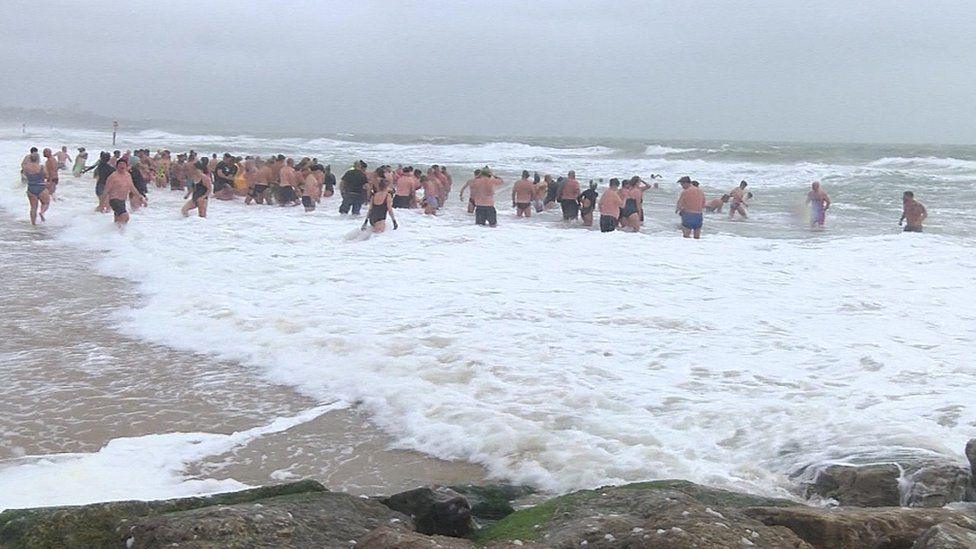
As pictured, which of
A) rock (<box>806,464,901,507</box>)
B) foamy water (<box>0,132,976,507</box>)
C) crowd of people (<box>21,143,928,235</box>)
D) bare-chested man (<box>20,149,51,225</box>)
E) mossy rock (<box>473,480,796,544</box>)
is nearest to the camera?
mossy rock (<box>473,480,796,544</box>)

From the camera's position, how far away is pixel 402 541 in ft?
9.20

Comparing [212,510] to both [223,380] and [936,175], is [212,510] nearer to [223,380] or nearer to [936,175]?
[223,380]

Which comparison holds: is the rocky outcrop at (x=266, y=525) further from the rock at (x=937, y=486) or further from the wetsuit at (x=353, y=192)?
the wetsuit at (x=353, y=192)

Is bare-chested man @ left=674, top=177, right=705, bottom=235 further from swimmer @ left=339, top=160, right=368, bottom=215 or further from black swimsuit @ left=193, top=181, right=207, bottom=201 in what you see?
black swimsuit @ left=193, top=181, right=207, bottom=201

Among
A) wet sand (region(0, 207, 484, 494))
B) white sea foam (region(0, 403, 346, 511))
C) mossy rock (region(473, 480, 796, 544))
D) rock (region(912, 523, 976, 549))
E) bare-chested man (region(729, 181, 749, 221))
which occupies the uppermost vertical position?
bare-chested man (region(729, 181, 749, 221))

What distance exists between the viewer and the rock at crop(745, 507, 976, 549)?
3.02m

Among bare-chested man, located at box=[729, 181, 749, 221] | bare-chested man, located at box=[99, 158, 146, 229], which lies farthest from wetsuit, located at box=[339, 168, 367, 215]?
bare-chested man, located at box=[729, 181, 749, 221]

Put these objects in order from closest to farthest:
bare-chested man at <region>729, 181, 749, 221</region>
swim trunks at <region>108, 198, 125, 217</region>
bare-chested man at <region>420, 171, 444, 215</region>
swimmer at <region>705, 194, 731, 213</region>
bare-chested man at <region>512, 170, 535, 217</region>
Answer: swim trunks at <region>108, 198, 125, 217</region>, bare-chested man at <region>420, 171, 444, 215</region>, bare-chested man at <region>512, 170, 535, 217</region>, bare-chested man at <region>729, 181, 749, 221</region>, swimmer at <region>705, 194, 731, 213</region>

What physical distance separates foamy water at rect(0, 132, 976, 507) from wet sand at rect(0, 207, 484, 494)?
0.63ft

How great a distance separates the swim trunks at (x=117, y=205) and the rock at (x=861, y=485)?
42.1ft

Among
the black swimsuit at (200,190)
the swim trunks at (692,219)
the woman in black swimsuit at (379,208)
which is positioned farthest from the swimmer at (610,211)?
the black swimsuit at (200,190)

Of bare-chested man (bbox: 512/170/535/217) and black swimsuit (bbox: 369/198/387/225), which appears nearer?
black swimsuit (bbox: 369/198/387/225)

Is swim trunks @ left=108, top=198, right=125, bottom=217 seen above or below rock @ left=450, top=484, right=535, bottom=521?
above

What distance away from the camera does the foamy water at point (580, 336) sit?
5062mm
